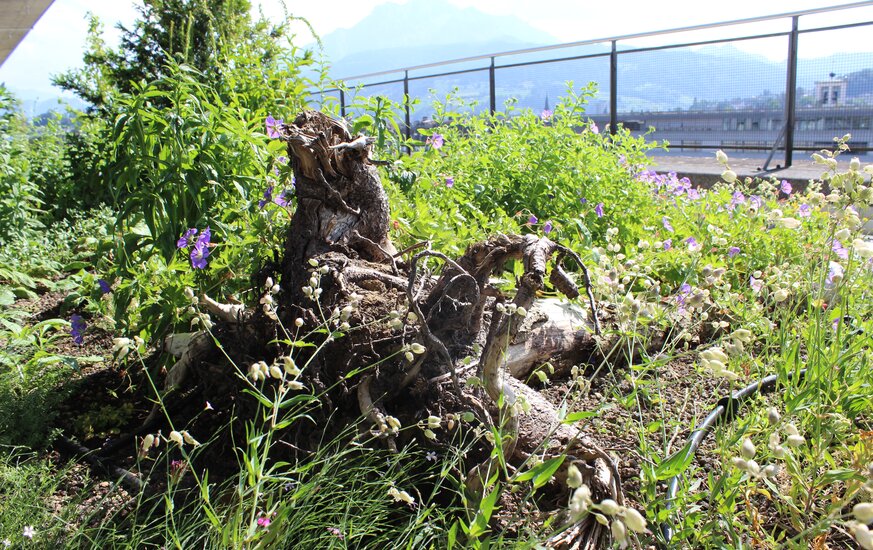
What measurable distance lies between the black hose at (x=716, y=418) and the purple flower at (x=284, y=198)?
5.32 feet

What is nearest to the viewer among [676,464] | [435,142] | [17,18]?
[676,464]

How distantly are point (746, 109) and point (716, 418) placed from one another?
651cm

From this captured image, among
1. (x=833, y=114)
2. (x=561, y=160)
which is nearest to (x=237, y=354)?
(x=561, y=160)

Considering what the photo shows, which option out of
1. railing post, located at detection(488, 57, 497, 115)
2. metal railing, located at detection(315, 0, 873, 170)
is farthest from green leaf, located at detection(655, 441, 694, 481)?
railing post, located at detection(488, 57, 497, 115)

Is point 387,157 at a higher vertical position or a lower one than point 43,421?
higher

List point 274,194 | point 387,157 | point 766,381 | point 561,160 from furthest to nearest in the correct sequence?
point 561,160
point 387,157
point 274,194
point 766,381

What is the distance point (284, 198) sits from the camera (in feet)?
8.14

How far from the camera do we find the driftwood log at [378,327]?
63.2 inches

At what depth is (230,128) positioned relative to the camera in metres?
2.52

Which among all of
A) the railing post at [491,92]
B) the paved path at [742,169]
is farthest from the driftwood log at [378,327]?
the railing post at [491,92]

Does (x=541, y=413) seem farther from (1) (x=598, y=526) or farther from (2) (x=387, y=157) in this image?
(2) (x=387, y=157)

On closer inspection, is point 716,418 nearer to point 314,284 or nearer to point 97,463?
point 314,284

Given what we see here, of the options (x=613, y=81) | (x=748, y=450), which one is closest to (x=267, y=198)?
(x=748, y=450)

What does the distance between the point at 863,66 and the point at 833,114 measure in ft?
1.61
